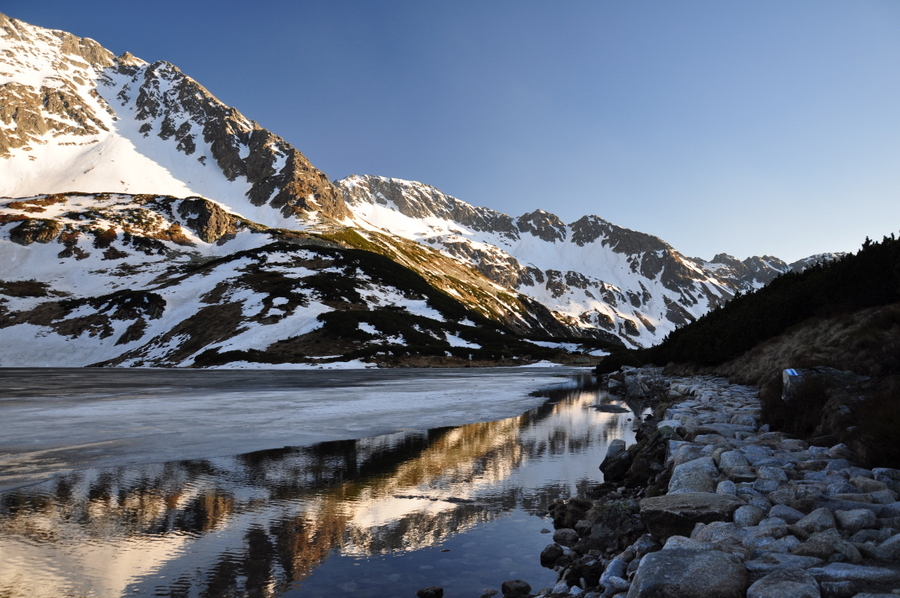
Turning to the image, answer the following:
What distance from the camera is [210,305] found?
372 ft

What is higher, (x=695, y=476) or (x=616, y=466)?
(x=695, y=476)

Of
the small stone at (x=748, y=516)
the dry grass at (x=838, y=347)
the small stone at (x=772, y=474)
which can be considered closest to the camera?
the small stone at (x=748, y=516)

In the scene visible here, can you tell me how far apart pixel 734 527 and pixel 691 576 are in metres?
1.94

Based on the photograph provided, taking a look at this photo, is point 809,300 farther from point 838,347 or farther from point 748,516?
point 748,516

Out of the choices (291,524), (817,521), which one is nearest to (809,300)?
(817,521)

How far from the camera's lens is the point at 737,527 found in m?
6.57

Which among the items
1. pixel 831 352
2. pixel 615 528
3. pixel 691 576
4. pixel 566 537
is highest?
pixel 831 352

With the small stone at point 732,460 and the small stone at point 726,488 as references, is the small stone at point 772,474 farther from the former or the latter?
the small stone at point 726,488

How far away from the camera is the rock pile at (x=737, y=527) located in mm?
4938

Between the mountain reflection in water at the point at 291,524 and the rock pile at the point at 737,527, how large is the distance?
102cm

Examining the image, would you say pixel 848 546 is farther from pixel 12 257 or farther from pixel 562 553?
pixel 12 257

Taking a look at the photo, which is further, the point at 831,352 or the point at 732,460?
the point at 831,352

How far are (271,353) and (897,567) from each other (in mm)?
93027

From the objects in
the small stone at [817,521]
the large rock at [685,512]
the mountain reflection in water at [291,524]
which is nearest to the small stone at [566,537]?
the mountain reflection in water at [291,524]
